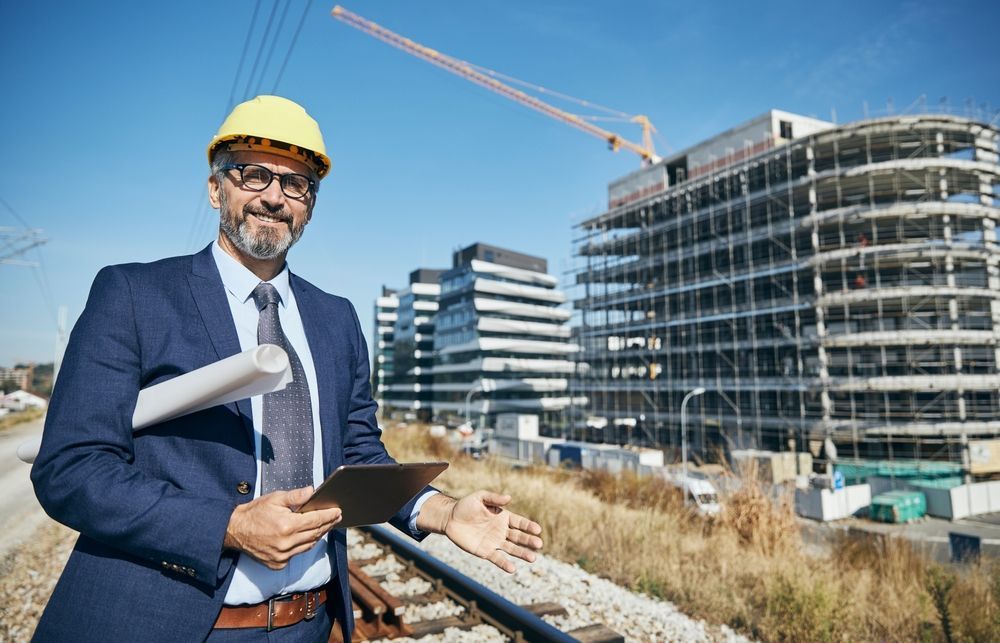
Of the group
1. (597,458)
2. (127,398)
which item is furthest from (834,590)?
(597,458)

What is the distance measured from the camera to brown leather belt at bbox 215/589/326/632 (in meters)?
1.56

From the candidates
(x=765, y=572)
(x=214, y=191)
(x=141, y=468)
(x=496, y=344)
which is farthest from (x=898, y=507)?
(x=496, y=344)

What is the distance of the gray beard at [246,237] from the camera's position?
182 centimetres

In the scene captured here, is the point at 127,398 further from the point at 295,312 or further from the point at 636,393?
the point at 636,393

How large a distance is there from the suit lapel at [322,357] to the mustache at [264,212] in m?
0.25

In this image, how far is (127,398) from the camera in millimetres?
1450

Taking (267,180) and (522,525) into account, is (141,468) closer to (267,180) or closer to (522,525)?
(267,180)

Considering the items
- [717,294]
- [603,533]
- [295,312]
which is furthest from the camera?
[717,294]

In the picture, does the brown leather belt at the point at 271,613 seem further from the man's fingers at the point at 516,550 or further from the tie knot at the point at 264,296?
the tie knot at the point at 264,296

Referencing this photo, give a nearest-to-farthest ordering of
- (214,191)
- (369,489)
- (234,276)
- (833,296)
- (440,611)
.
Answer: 1. (369,489)
2. (234,276)
3. (214,191)
4. (440,611)
5. (833,296)

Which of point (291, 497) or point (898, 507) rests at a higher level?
point (291, 497)

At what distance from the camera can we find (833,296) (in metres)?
37.6

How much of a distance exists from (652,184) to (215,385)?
58480 mm

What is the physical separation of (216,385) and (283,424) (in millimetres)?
374
